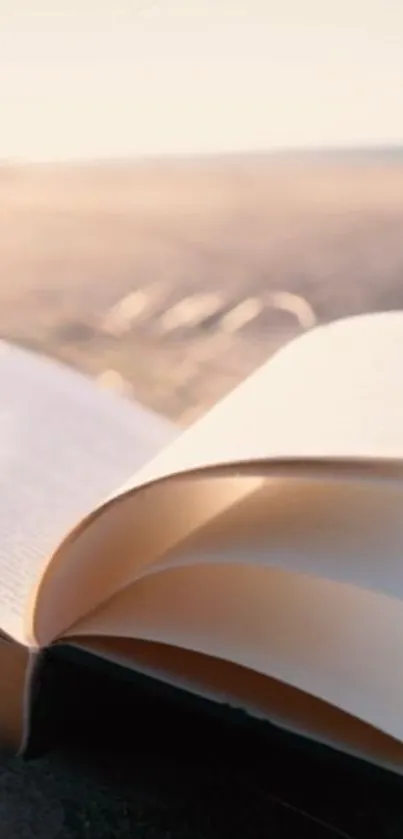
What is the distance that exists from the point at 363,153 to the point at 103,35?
175 millimetres

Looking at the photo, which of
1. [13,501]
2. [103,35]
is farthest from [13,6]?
[13,501]

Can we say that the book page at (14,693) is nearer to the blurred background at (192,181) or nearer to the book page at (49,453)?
the book page at (49,453)

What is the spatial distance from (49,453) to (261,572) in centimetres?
13

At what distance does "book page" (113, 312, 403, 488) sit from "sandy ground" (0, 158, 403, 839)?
0.25 metres

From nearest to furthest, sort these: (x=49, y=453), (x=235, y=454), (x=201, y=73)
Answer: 1. (x=235, y=454)
2. (x=49, y=453)
3. (x=201, y=73)

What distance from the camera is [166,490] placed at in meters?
0.27

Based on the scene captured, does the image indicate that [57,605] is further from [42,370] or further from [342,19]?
[342,19]

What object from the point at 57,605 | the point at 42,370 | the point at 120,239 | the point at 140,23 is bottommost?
the point at 57,605

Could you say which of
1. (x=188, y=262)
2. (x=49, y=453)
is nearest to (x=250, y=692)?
(x=49, y=453)

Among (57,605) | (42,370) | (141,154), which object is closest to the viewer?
(57,605)

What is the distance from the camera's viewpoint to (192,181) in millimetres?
597

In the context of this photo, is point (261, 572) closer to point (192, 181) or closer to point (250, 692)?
point (250, 692)

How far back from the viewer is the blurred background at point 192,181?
0.55 meters

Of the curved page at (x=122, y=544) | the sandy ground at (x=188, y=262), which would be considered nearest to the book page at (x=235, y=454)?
the curved page at (x=122, y=544)
